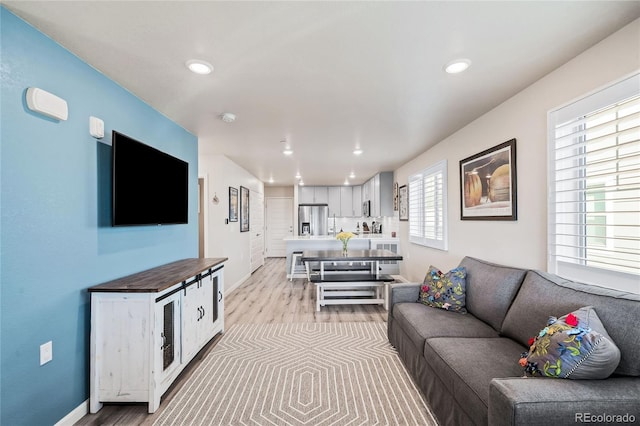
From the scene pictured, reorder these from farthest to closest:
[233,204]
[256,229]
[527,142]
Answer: [256,229]
[233,204]
[527,142]

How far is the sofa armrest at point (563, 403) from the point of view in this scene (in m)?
1.13

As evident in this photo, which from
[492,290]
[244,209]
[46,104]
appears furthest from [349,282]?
[46,104]

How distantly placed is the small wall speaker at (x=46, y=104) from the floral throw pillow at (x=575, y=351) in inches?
116

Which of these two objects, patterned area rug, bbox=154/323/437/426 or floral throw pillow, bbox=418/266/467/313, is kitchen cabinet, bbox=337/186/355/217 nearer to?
patterned area rug, bbox=154/323/437/426

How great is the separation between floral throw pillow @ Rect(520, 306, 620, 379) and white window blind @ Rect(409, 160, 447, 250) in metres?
2.67

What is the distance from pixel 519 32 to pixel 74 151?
9.45 ft

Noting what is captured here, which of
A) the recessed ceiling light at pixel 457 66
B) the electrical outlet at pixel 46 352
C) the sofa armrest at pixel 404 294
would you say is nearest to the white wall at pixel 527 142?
the recessed ceiling light at pixel 457 66

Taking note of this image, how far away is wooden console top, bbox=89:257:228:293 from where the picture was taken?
6.51 ft

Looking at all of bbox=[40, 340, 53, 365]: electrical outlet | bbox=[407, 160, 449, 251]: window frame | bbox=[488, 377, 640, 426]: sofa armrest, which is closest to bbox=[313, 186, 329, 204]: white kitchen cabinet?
bbox=[407, 160, 449, 251]: window frame

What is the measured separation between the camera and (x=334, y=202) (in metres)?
8.80

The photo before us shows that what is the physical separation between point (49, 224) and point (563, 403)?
9.01 ft

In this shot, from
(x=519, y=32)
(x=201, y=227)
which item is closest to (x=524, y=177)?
(x=519, y=32)

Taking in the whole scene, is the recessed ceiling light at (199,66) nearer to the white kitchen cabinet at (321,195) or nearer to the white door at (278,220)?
the white kitchen cabinet at (321,195)

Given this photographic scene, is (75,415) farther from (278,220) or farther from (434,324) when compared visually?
(278,220)
